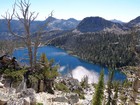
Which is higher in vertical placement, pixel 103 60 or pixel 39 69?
pixel 39 69

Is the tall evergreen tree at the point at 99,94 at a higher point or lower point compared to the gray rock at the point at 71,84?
higher

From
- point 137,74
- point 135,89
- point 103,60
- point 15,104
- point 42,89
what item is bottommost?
point 103,60

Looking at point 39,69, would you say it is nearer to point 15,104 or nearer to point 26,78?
point 26,78

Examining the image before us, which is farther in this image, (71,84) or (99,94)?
(71,84)

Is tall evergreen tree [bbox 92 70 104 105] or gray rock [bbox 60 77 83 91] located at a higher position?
tall evergreen tree [bbox 92 70 104 105]

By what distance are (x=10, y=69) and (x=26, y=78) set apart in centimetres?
235

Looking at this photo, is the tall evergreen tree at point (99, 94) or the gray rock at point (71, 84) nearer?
the tall evergreen tree at point (99, 94)

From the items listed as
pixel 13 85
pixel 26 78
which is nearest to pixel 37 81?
pixel 26 78

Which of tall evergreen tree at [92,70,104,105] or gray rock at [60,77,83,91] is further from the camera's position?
gray rock at [60,77,83,91]

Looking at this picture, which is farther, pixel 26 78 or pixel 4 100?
pixel 26 78

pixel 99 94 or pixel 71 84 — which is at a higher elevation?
pixel 99 94

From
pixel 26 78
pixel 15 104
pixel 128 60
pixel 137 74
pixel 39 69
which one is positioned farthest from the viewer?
pixel 128 60

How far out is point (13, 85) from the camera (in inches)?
1075

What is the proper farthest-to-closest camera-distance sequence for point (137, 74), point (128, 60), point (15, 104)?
point (128, 60) < point (15, 104) < point (137, 74)
